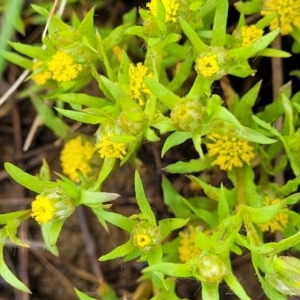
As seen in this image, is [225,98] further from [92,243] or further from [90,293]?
[90,293]

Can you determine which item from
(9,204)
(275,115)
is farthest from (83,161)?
(275,115)

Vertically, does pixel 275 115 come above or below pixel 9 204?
above

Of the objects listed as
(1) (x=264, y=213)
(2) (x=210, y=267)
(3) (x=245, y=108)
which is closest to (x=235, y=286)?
(2) (x=210, y=267)

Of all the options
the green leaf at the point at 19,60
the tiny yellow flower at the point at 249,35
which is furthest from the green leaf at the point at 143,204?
the green leaf at the point at 19,60

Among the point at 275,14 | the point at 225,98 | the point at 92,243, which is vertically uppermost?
the point at 275,14

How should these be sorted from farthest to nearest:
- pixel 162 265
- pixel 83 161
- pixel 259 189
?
pixel 83 161 → pixel 259 189 → pixel 162 265

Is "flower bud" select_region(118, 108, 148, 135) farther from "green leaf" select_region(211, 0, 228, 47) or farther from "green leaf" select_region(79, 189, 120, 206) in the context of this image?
"green leaf" select_region(211, 0, 228, 47)

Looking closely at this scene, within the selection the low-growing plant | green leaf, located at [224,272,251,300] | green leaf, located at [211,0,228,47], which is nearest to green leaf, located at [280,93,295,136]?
the low-growing plant

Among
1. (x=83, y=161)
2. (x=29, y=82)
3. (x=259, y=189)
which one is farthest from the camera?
(x=29, y=82)
